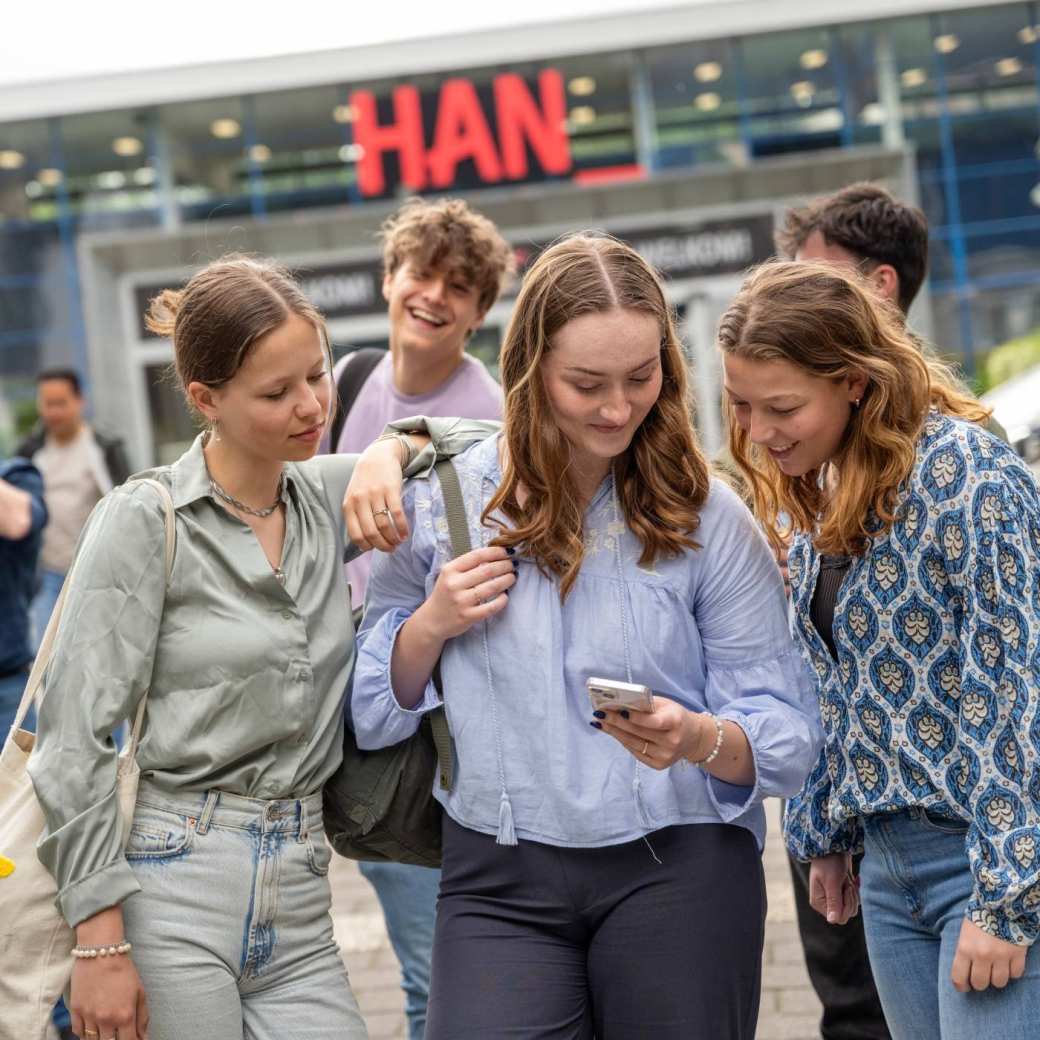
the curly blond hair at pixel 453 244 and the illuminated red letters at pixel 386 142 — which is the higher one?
the illuminated red letters at pixel 386 142

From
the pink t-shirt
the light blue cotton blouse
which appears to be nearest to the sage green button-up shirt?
the light blue cotton blouse

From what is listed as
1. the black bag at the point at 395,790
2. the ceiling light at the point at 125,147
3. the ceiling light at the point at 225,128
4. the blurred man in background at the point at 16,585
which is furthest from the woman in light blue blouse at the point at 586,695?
the ceiling light at the point at 125,147

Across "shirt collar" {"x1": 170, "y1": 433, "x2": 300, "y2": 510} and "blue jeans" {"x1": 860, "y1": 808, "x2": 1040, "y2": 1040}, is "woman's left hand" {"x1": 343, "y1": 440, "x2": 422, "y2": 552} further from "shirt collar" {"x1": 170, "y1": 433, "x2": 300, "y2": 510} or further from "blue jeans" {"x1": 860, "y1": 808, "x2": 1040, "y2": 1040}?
"blue jeans" {"x1": 860, "y1": 808, "x2": 1040, "y2": 1040}

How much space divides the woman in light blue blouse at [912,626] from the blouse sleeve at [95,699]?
3.63ft

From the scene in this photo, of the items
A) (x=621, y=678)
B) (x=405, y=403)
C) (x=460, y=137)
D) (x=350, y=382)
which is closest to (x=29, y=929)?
(x=621, y=678)

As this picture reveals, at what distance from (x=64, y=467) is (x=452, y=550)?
7054mm

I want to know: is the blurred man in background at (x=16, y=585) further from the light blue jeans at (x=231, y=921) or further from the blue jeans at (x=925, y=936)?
the blue jeans at (x=925, y=936)

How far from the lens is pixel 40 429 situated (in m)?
9.83

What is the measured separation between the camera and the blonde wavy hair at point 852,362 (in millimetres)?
2535

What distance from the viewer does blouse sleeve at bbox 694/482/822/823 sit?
2.54 metres

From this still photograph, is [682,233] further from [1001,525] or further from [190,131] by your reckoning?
[1001,525]

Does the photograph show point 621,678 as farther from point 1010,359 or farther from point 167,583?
point 1010,359

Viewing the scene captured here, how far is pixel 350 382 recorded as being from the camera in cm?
418

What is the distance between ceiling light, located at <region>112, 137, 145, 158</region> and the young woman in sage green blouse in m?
23.7
